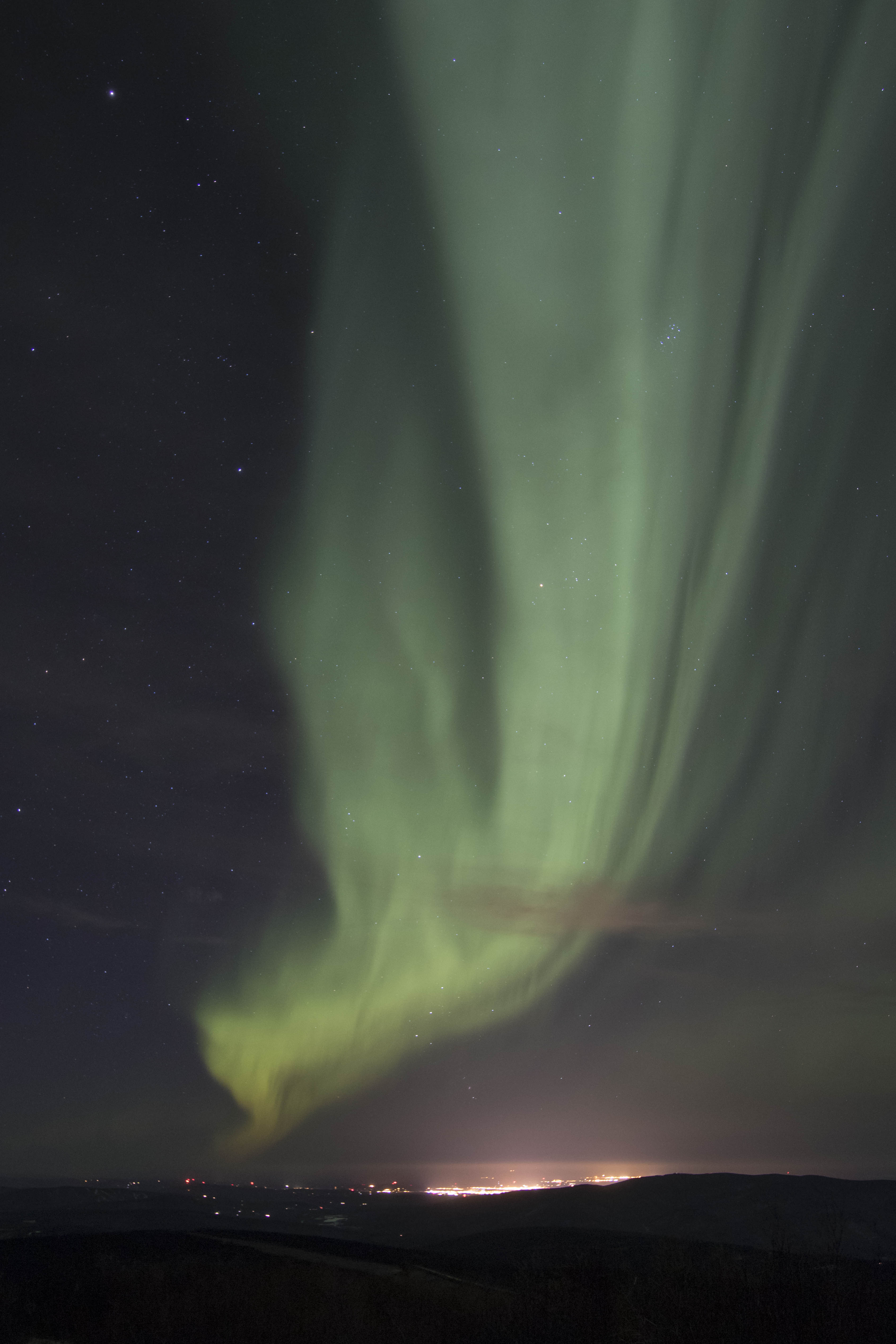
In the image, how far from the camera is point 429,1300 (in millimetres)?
22562

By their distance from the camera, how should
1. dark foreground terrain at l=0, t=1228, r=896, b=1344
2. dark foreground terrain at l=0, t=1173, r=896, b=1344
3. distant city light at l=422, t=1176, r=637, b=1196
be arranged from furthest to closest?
1. distant city light at l=422, t=1176, r=637, b=1196
2. dark foreground terrain at l=0, t=1173, r=896, b=1344
3. dark foreground terrain at l=0, t=1228, r=896, b=1344

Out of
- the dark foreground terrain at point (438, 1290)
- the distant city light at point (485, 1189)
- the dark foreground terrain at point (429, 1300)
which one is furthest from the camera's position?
the distant city light at point (485, 1189)

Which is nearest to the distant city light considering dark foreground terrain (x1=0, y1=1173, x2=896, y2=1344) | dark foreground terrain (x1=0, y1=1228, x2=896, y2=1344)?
dark foreground terrain (x1=0, y1=1173, x2=896, y2=1344)

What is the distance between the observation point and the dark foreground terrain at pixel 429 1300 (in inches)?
715

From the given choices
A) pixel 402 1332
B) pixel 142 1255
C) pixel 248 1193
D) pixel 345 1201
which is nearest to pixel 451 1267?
pixel 142 1255

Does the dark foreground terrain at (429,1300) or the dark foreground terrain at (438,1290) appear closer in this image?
the dark foreground terrain at (429,1300)

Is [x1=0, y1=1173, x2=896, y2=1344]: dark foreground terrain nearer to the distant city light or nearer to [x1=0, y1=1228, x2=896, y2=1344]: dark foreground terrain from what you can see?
[x1=0, y1=1228, x2=896, y2=1344]: dark foreground terrain

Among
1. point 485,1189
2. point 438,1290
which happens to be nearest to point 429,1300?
point 438,1290

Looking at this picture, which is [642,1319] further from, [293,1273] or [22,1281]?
[22,1281]

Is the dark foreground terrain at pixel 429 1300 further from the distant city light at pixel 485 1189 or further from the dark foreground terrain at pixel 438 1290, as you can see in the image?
the distant city light at pixel 485 1189

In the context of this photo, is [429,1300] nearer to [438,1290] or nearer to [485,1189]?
[438,1290]

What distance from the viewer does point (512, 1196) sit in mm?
89562

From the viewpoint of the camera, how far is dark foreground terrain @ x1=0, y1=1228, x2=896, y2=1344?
59.6ft

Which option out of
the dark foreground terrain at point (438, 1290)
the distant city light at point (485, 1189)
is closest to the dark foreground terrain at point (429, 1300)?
the dark foreground terrain at point (438, 1290)
